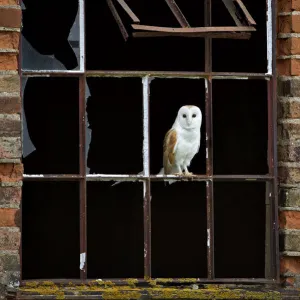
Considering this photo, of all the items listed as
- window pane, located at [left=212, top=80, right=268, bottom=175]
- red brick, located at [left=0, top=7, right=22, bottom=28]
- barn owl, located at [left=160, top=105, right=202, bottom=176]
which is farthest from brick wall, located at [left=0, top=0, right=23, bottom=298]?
window pane, located at [left=212, top=80, right=268, bottom=175]

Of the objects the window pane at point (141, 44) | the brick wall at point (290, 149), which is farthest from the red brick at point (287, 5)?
the window pane at point (141, 44)

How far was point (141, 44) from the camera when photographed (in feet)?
15.8

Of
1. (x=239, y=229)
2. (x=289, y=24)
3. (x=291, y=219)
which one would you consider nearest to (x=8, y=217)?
(x=239, y=229)

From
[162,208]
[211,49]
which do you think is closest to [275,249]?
[162,208]

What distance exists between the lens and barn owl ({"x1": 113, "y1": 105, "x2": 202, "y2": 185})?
475 cm

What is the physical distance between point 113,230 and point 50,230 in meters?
0.28

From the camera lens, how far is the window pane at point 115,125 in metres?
4.76

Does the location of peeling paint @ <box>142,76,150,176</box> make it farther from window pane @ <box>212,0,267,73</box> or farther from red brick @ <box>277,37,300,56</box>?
red brick @ <box>277,37,300,56</box>

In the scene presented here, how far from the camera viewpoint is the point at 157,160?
4816mm

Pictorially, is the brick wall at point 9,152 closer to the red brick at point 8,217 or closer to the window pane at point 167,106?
the red brick at point 8,217

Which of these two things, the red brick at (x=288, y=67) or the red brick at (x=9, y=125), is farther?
the red brick at (x=288, y=67)

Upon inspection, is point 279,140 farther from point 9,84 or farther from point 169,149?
point 9,84

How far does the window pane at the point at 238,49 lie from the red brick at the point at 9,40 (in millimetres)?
895

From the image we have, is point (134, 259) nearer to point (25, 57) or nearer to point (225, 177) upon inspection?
point (225, 177)
